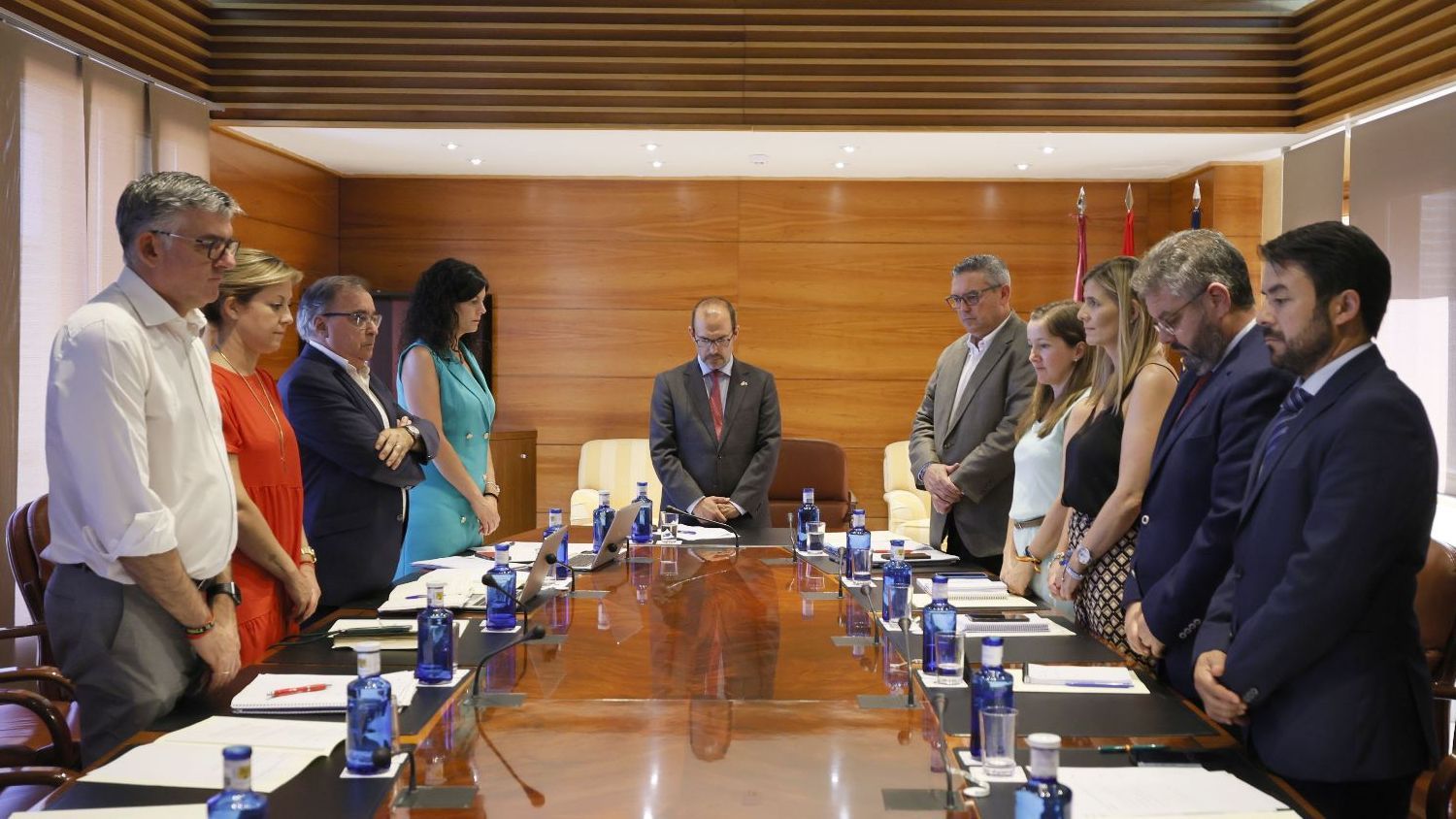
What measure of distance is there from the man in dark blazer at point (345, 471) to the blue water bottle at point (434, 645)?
1.10 meters

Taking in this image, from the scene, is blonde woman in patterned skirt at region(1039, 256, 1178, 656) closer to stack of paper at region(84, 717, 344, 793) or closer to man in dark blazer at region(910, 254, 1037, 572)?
man in dark blazer at region(910, 254, 1037, 572)

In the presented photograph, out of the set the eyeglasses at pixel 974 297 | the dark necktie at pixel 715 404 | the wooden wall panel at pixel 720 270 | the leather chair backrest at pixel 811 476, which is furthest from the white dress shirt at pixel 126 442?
the wooden wall panel at pixel 720 270

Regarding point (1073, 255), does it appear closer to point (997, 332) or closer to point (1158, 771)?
point (997, 332)

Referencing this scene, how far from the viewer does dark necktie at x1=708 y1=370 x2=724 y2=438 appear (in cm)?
535

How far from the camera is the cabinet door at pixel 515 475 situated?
312 inches

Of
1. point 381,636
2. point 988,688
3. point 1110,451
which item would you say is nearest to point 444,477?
point 381,636

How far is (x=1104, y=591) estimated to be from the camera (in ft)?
10.6

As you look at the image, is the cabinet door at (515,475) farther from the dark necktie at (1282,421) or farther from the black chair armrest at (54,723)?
the dark necktie at (1282,421)

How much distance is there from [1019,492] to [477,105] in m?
4.05

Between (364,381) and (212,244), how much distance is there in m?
1.22

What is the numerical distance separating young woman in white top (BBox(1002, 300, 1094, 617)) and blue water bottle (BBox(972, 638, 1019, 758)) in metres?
1.68

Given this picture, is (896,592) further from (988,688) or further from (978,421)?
(978,421)

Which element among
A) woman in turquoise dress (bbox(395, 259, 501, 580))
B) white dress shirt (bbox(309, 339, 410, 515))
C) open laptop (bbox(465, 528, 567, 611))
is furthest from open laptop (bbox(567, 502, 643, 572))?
white dress shirt (bbox(309, 339, 410, 515))

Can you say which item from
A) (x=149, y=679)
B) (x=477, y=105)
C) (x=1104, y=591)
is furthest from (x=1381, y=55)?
(x=149, y=679)
